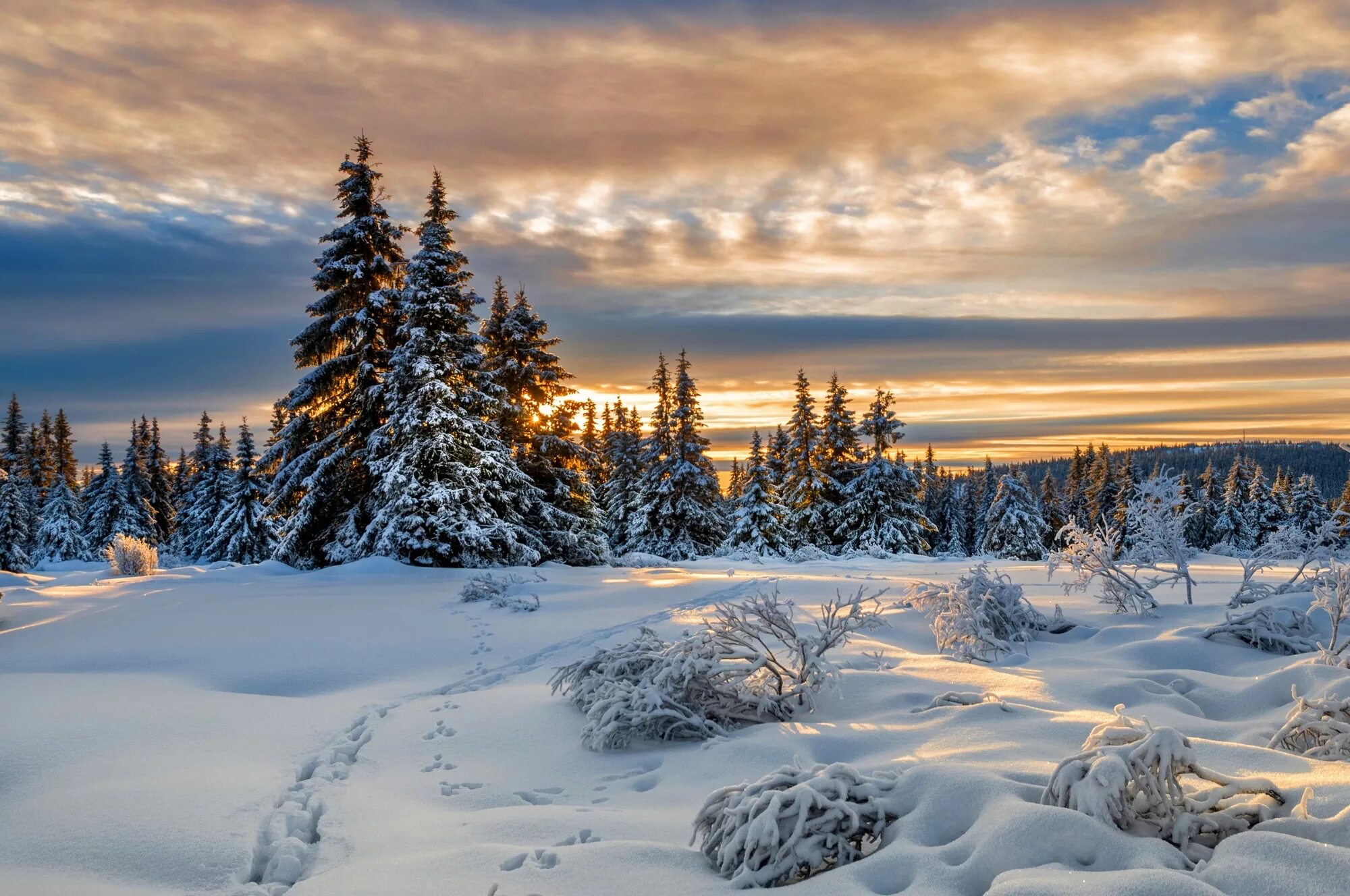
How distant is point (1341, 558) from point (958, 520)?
61.8 metres

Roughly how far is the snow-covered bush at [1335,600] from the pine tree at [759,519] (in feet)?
79.0

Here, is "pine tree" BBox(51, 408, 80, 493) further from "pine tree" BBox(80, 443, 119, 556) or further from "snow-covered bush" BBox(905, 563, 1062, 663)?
"snow-covered bush" BBox(905, 563, 1062, 663)

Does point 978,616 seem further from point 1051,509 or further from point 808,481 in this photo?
point 1051,509

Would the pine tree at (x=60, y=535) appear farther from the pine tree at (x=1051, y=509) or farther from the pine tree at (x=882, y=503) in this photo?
the pine tree at (x=1051, y=509)

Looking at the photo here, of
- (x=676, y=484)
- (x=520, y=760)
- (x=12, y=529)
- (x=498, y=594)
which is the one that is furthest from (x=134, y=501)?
(x=520, y=760)

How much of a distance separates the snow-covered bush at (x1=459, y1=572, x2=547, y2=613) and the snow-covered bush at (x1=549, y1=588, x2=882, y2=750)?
5460 mm

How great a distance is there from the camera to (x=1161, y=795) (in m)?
3.02

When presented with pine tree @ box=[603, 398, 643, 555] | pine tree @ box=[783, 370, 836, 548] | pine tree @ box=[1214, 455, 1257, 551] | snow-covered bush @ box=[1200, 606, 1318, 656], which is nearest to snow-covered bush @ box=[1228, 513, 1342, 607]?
snow-covered bush @ box=[1200, 606, 1318, 656]

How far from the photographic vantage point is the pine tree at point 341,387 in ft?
59.8

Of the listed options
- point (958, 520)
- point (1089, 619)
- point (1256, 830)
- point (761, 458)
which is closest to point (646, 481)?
point (761, 458)

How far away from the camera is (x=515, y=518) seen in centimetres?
1966

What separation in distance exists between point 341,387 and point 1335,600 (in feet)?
63.2

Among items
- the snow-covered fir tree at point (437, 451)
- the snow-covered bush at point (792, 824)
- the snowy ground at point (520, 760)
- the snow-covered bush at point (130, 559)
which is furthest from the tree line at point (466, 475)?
the snow-covered bush at point (792, 824)

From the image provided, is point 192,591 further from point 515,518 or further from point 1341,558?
point 1341,558
